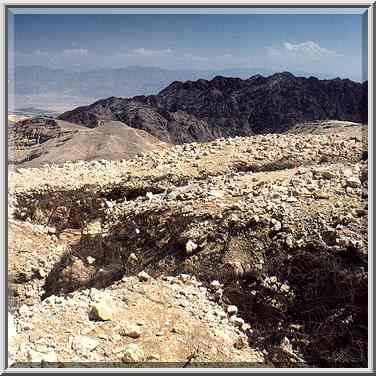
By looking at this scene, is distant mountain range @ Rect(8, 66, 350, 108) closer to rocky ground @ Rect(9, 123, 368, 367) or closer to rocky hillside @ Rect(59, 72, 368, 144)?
rocky ground @ Rect(9, 123, 368, 367)

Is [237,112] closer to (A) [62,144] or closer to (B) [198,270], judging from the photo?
(A) [62,144]

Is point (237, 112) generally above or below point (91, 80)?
A: above

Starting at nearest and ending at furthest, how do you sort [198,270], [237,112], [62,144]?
[198,270], [62,144], [237,112]

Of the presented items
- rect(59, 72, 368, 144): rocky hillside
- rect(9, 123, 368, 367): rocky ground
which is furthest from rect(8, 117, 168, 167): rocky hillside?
rect(59, 72, 368, 144): rocky hillside

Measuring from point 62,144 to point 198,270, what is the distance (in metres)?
3.77

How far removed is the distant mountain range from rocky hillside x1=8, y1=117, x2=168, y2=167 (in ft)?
0.96

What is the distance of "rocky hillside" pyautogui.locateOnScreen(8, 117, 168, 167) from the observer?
377cm

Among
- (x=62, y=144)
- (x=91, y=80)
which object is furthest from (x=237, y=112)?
(x=91, y=80)

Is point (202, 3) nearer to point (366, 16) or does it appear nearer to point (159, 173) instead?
point (366, 16)

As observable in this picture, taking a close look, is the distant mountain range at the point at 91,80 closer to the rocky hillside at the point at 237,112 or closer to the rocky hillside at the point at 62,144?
the rocky hillside at the point at 62,144

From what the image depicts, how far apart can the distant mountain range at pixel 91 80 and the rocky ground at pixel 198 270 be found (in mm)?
666

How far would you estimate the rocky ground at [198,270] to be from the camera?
302 cm

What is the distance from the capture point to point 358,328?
3.07 meters

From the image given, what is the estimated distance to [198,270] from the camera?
11.1ft
